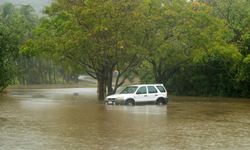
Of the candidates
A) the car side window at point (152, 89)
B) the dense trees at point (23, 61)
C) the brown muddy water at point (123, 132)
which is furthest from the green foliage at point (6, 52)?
the brown muddy water at point (123, 132)

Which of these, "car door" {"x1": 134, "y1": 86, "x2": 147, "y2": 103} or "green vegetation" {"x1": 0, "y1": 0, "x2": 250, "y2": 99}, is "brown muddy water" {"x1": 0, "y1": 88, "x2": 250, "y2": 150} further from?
"green vegetation" {"x1": 0, "y1": 0, "x2": 250, "y2": 99}

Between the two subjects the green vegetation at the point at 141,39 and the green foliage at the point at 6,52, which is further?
the green foliage at the point at 6,52

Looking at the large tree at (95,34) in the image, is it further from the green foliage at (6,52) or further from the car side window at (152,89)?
the green foliage at (6,52)

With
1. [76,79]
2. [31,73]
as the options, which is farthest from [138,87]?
[76,79]

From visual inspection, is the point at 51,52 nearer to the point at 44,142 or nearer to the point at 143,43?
the point at 143,43

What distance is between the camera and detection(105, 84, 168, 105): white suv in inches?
1439

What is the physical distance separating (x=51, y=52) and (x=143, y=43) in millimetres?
7900

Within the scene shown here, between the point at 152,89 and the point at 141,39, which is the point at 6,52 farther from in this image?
the point at 152,89

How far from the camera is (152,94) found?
37.1 metres

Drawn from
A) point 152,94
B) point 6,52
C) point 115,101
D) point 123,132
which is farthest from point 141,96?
point 6,52

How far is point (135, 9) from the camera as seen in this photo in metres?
41.3

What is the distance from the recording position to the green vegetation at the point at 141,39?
1617 inches

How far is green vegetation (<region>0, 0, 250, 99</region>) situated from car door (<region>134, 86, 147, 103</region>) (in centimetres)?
526

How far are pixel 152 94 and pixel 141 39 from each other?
7.76 m
